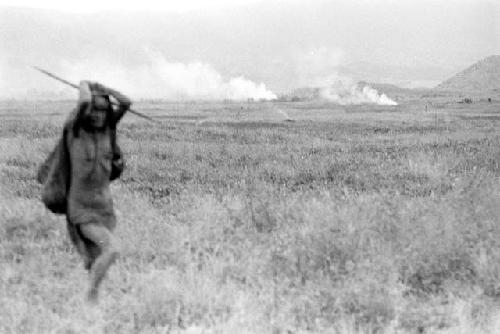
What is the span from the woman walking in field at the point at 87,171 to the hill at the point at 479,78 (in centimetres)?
13410

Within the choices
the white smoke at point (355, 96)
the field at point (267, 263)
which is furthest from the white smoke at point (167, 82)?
the field at point (267, 263)

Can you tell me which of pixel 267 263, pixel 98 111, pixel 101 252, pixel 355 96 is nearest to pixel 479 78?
pixel 355 96

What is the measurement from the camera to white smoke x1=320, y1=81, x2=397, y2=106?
80312 mm

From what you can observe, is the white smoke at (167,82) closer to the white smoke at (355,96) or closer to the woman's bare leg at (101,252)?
the white smoke at (355,96)

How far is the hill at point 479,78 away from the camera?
13348cm

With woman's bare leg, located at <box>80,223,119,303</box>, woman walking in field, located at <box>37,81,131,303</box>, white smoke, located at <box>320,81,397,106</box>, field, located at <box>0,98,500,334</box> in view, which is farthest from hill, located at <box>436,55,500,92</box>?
woman's bare leg, located at <box>80,223,119,303</box>

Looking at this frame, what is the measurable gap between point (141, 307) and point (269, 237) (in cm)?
254

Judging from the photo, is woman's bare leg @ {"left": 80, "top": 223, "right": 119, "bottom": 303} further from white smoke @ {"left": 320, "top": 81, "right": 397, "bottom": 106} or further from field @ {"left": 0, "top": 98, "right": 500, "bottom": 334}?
white smoke @ {"left": 320, "top": 81, "right": 397, "bottom": 106}

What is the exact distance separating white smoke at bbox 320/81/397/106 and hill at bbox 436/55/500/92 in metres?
44.0

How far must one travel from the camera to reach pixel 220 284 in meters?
6.91

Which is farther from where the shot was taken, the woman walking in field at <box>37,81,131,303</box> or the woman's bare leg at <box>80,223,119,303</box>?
the woman walking in field at <box>37,81,131,303</box>

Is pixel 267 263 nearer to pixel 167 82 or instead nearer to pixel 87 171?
pixel 87 171

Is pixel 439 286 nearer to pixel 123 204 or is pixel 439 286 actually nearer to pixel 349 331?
pixel 349 331

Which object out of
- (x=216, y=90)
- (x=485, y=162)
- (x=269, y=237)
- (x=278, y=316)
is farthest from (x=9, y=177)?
(x=216, y=90)
